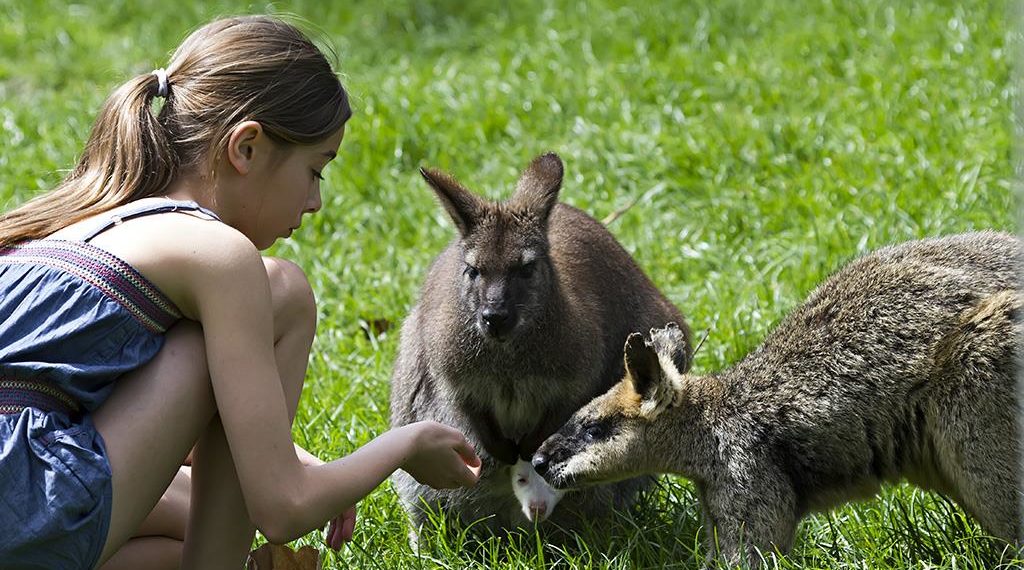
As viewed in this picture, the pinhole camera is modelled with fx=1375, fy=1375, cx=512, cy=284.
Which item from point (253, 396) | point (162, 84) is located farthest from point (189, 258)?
point (162, 84)

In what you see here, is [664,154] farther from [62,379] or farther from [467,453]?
[62,379]

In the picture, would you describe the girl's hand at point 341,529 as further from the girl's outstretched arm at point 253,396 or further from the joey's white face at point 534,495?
the joey's white face at point 534,495

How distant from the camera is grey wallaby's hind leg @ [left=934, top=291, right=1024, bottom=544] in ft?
9.34

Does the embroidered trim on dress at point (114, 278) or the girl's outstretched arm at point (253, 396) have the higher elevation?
the embroidered trim on dress at point (114, 278)

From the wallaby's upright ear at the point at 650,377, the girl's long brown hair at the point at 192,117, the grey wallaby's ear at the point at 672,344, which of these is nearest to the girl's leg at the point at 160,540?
the girl's long brown hair at the point at 192,117

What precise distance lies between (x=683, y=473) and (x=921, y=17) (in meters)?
4.58

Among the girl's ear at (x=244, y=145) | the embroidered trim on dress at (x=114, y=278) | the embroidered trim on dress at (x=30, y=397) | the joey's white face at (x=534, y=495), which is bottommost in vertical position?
the joey's white face at (x=534, y=495)

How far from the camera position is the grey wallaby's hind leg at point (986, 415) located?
285cm

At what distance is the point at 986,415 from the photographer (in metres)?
2.87

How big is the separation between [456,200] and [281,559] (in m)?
1.26

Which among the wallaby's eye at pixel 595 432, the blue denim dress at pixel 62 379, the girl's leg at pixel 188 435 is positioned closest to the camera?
the blue denim dress at pixel 62 379

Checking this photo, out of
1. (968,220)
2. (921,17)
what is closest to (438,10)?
(921,17)

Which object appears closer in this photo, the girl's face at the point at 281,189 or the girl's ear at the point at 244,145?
the girl's ear at the point at 244,145

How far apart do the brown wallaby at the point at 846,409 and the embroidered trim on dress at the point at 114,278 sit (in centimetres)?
111
